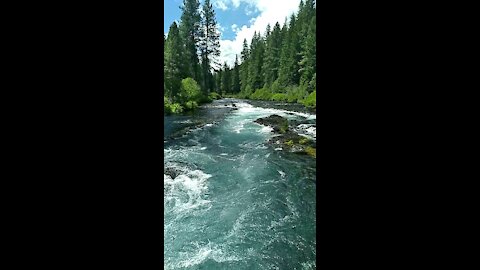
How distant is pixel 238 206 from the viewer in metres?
8.62

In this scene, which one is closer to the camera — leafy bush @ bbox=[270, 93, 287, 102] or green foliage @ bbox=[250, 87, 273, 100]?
leafy bush @ bbox=[270, 93, 287, 102]

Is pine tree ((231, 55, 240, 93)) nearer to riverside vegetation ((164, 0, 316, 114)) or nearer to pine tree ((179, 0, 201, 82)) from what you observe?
riverside vegetation ((164, 0, 316, 114))

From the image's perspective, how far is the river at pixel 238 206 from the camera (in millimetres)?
6734

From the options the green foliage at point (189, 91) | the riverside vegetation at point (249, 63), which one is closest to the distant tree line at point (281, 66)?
the riverside vegetation at point (249, 63)

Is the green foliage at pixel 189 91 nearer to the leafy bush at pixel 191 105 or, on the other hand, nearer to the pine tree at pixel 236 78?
the leafy bush at pixel 191 105

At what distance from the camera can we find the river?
22.1 ft

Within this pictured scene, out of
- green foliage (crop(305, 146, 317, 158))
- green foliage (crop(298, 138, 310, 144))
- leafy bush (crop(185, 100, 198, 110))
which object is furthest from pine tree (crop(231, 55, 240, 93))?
green foliage (crop(305, 146, 317, 158))

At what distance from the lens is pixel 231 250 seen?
6895 millimetres

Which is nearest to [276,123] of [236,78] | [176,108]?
[176,108]

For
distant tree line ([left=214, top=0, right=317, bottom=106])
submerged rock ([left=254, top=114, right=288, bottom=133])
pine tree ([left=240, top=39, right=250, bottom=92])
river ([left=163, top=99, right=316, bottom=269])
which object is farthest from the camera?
pine tree ([left=240, top=39, right=250, bottom=92])

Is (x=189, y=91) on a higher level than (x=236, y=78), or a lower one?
lower

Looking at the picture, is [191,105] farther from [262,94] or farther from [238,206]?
[262,94]

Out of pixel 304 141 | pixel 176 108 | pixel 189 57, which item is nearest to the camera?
pixel 304 141
